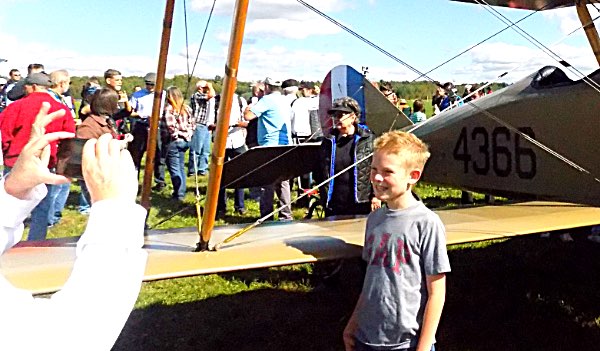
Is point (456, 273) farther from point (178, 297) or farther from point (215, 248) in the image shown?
point (215, 248)

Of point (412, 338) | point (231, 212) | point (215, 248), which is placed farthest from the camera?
point (231, 212)

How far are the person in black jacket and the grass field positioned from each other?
0.77m

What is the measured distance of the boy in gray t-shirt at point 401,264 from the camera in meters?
2.24

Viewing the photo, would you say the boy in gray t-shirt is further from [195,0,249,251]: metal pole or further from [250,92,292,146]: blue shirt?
[250,92,292,146]: blue shirt

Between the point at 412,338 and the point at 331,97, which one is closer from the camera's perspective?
the point at 412,338

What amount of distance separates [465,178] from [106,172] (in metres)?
4.79

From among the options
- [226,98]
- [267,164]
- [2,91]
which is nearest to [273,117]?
[267,164]

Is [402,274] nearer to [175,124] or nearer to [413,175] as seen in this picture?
[413,175]

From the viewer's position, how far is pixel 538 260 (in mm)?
5711

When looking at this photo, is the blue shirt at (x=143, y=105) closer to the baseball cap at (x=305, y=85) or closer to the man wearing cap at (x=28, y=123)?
the baseball cap at (x=305, y=85)

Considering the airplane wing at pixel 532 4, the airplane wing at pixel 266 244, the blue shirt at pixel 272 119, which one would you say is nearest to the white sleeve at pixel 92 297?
the airplane wing at pixel 266 244

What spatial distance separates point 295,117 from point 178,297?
458 cm

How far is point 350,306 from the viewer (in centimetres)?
453

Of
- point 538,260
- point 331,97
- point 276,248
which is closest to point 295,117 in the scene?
point 331,97
